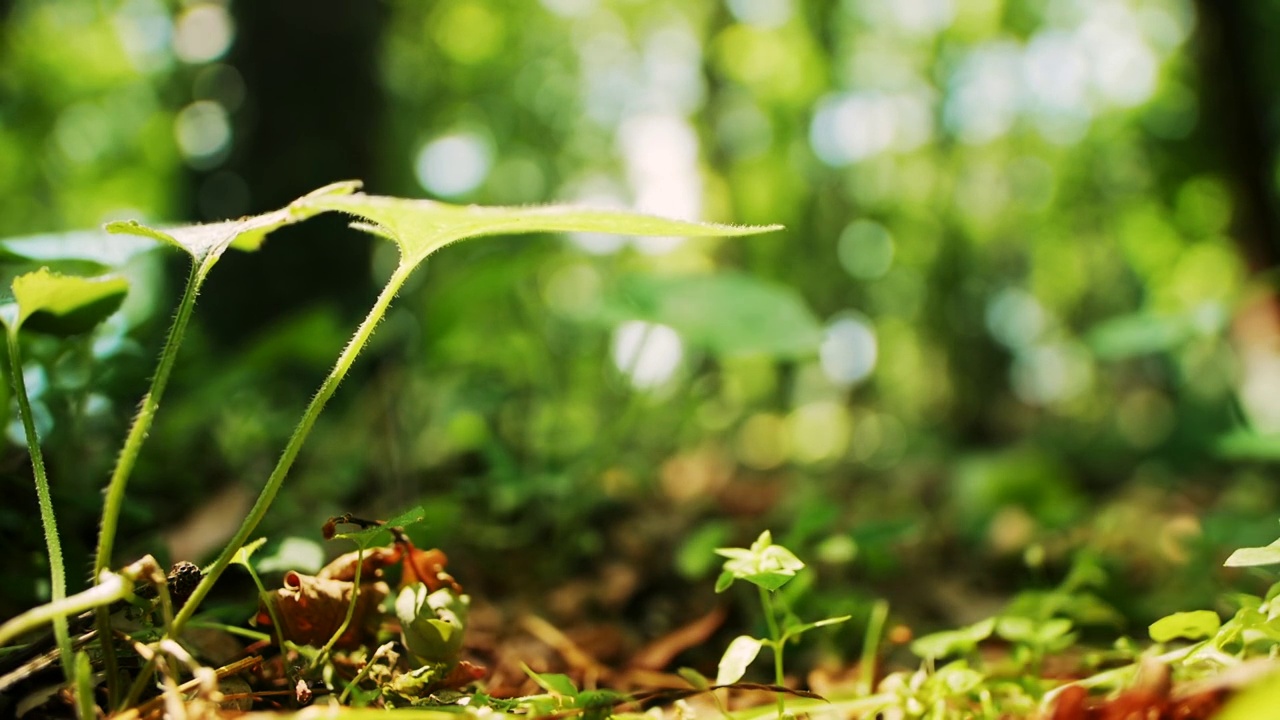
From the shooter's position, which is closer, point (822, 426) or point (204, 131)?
point (204, 131)

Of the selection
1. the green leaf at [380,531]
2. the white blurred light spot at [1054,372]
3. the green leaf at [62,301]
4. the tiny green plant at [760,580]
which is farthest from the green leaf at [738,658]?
the white blurred light spot at [1054,372]

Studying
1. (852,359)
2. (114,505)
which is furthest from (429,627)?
(852,359)

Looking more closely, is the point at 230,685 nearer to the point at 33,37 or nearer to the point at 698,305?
the point at 698,305

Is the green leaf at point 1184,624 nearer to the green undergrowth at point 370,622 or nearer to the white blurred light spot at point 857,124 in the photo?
the green undergrowth at point 370,622

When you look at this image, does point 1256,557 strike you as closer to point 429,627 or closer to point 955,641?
point 955,641

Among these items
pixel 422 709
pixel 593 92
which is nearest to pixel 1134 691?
pixel 422 709

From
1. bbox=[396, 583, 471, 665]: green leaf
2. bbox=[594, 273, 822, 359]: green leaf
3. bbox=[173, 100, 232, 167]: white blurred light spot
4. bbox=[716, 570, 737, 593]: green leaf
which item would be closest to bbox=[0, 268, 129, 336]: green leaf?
bbox=[396, 583, 471, 665]: green leaf

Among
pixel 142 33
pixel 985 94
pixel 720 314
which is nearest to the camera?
pixel 720 314
